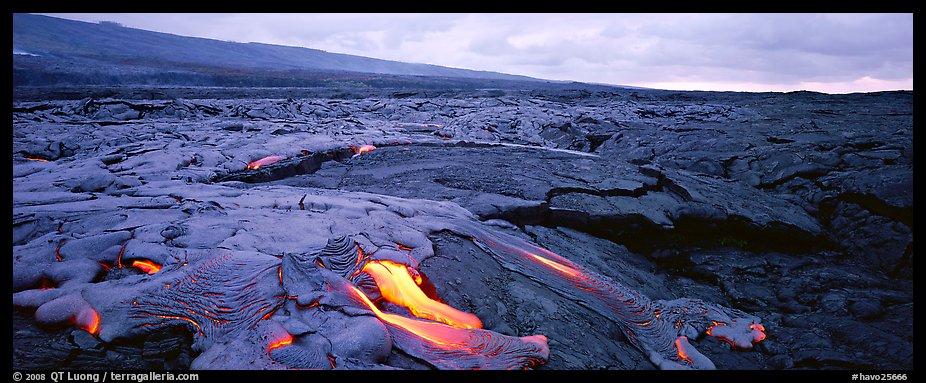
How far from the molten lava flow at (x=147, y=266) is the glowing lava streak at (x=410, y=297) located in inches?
41.3

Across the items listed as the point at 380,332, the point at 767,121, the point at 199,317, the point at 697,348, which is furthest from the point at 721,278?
the point at 767,121

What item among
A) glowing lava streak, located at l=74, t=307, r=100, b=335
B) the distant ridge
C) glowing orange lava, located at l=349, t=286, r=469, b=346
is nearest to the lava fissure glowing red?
glowing orange lava, located at l=349, t=286, r=469, b=346

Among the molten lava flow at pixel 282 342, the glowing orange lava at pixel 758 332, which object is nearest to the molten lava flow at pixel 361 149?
the molten lava flow at pixel 282 342

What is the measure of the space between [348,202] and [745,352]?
3051 millimetres

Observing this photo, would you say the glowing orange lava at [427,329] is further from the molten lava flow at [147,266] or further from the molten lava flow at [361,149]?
the molten lava flow at [361,149]

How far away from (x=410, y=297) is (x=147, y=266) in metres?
1.38

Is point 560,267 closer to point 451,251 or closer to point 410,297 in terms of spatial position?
point 451,251

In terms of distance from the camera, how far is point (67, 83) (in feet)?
53.6

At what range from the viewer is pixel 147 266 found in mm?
2055

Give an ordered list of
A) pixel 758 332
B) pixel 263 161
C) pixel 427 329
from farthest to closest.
Result: 1. pixel 263 161
2. pixel 758 332
3. pixel 427 329

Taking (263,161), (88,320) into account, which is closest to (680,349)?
(88,320)

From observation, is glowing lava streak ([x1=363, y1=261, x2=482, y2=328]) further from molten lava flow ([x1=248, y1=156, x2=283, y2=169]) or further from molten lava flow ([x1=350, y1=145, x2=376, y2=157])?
molten lava flow ([x1=350, y1=145, x2=376, y2=157])

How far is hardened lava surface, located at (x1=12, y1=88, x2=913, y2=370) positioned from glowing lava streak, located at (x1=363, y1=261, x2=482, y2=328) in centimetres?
1

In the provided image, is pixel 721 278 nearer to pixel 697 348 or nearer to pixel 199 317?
pixel 697 348
